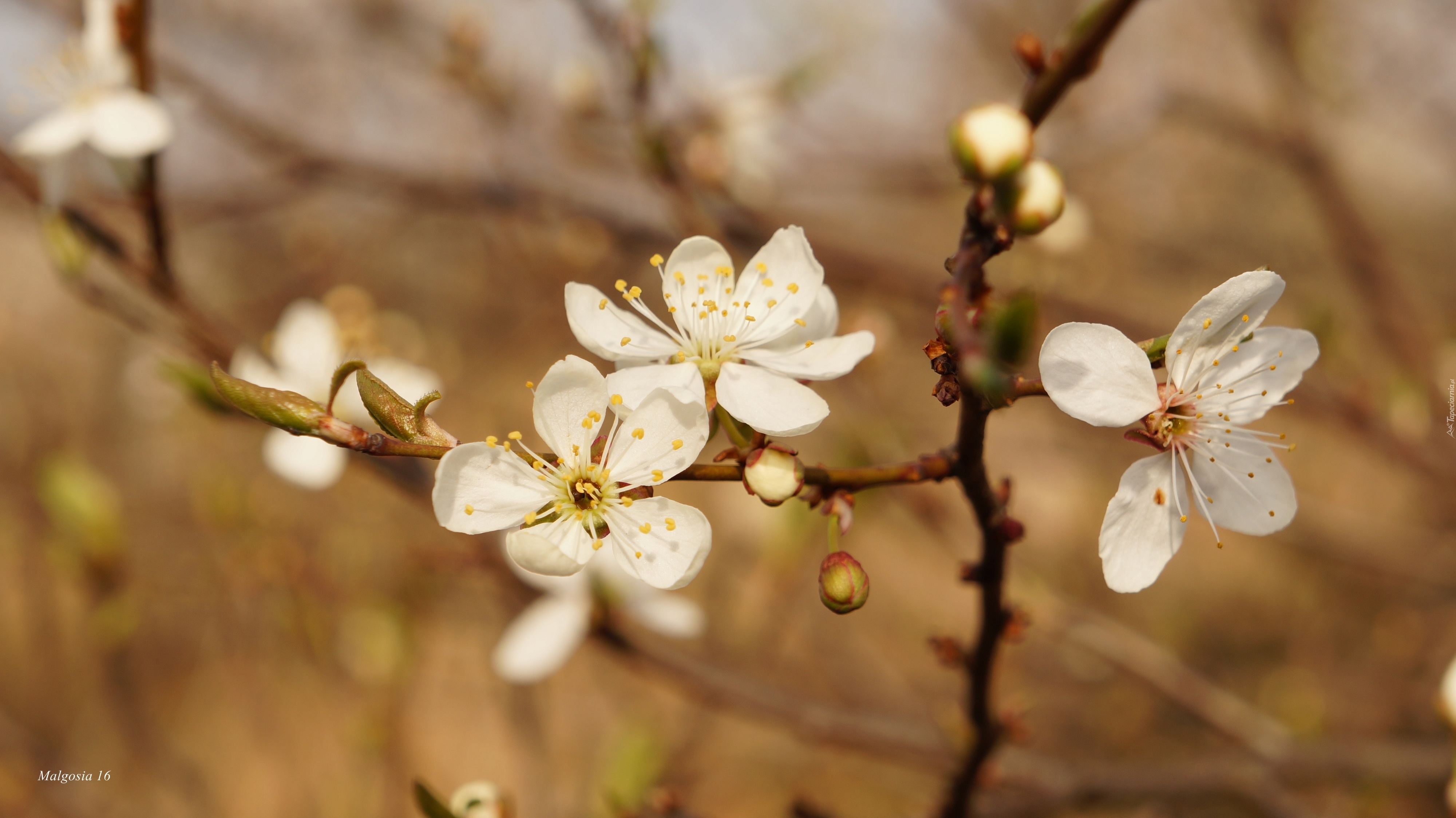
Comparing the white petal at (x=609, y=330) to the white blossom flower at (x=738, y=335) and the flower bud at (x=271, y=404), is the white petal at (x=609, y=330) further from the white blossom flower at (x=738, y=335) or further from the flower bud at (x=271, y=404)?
the flower bud at (x=271, y=404)

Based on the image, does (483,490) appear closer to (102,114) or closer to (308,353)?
(308,353)

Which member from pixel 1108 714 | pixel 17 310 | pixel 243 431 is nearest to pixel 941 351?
pixel 1108 714

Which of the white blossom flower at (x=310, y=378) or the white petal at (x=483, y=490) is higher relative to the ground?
the white blossom flower at (x=310, y=378)

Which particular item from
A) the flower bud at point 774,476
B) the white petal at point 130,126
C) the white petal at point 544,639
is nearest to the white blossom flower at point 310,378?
the white petal at point 130,126

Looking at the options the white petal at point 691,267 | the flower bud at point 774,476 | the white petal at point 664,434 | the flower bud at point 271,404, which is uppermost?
the white petal at point 691,267

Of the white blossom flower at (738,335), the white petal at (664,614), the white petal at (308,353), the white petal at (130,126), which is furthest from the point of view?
the white petal at (664,614)

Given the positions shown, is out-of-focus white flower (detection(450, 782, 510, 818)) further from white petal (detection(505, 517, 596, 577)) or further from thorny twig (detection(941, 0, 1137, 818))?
thorny twig (detection(941, 0, 1137, 818))
